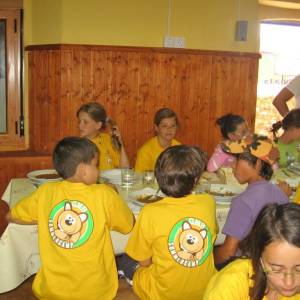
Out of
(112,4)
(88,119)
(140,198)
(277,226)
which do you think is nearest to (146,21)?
(112,4)

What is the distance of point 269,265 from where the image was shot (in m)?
1.25

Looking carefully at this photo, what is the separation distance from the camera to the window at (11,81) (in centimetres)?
436

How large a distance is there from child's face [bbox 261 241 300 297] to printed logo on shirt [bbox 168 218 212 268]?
646 millimetres

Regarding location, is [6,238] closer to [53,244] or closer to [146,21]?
[53,244]

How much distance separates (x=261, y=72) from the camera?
5609mm

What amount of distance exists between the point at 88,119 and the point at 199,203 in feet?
5.48

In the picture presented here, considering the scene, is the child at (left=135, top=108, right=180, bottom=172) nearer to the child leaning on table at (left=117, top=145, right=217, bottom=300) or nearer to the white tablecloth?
the white tablecloth

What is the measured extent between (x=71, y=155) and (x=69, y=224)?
313 millimetres

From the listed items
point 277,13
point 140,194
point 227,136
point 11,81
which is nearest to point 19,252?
point 140,194

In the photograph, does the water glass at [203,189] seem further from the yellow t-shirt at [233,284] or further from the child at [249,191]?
the yellow t-shirt at [233,284]

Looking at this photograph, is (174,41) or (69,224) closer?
(69,224)

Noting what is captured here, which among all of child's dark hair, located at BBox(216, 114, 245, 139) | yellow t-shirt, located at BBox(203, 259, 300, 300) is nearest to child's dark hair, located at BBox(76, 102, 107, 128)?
child's dark hair, located at BBox(216, 114, 245, 139)

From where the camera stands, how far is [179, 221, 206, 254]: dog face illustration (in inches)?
74.3

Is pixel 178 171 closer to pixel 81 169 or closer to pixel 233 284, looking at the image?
pixel 81 169
